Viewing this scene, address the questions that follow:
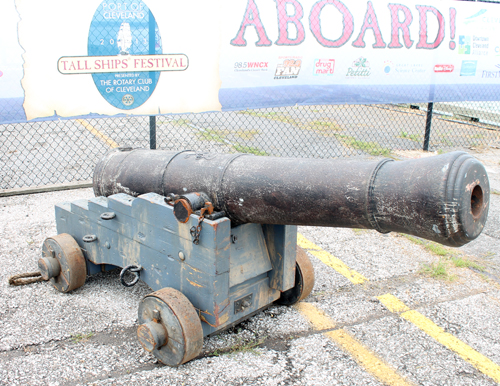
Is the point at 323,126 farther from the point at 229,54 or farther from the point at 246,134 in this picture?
the point at 229,54

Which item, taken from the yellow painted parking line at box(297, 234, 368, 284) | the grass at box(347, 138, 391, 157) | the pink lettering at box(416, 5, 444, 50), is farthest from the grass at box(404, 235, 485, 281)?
the pink lettering at box(416, 5, 444, 50)

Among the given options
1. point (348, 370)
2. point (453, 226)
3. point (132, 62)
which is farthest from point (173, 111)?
point (453, 226)

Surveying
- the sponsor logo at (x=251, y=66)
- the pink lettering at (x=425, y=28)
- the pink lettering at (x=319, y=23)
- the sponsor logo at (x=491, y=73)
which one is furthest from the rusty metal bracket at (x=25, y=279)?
the sponsor logo at (x=491, y=73)

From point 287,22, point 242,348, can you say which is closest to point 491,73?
point 287,22

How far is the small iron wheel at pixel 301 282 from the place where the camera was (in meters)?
3.42

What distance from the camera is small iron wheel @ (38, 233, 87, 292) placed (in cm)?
352

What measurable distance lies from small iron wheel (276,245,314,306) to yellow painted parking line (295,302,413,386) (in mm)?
88

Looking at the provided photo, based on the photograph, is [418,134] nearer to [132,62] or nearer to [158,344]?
[132,62]

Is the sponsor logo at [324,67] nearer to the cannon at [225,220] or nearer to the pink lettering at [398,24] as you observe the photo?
the pink lettering at [398,24]

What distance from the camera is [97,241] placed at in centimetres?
357

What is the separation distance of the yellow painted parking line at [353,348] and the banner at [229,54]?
3.29 m

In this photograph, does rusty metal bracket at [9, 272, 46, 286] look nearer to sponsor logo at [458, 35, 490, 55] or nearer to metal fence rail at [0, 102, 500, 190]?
metal fence rail at [0, 102, 500, 190]

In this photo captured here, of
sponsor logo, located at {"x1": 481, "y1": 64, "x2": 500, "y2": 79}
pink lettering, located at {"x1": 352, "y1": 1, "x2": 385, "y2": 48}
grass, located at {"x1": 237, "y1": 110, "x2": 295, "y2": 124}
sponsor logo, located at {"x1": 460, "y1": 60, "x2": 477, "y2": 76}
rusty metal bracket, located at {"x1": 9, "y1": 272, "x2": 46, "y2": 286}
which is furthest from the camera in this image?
grass, located at {"x1": 237, "y1": 110, "x2": 295, "y2": 124}

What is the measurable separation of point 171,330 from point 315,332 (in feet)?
3.38
